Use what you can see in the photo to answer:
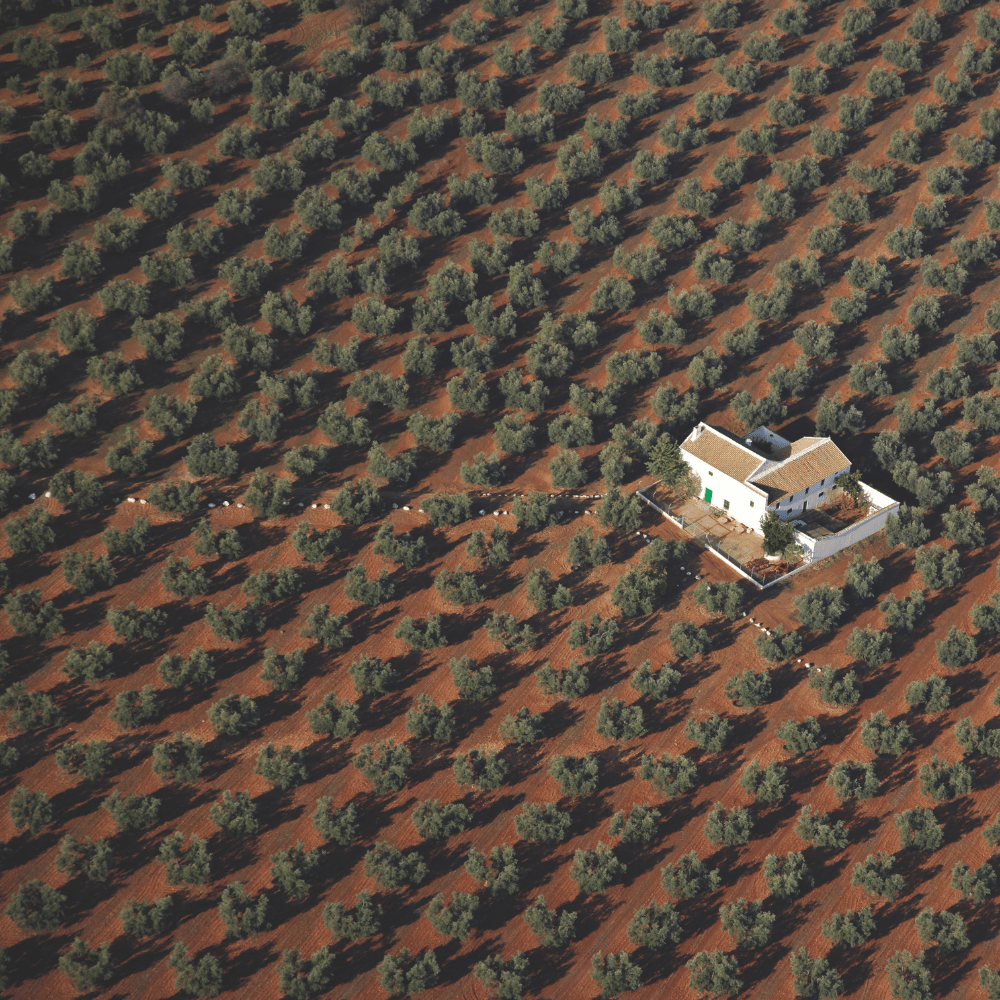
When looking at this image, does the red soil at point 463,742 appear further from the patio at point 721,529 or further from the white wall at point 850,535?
the patio at point 721,529

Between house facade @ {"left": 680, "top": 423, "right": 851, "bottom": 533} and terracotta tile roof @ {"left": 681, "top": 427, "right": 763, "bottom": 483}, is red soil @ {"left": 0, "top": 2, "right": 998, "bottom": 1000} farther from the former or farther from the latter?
terracotta tile roof @ {"left": 681, "top": 427, "right": 763, "bottom": 483}

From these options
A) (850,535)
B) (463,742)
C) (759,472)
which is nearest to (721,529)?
(759,472)

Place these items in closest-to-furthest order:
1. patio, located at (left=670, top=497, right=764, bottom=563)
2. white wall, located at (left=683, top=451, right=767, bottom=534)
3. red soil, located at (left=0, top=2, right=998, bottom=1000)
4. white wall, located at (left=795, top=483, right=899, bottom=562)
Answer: red soil, located at (left=0, top=2, right=998, bottom=1000) < white wall, located at (left=795, top=483, right=899, bottom=562) < white wall, located at (left=683, top=451, right=767, bottom=534) < patio, located at (left=670, top=497, right=764, bottom=563)

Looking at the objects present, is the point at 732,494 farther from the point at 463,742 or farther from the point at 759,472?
the point at 463,742

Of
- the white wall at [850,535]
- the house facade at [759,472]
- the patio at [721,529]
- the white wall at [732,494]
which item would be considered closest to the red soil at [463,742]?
the white wall at [850,535]

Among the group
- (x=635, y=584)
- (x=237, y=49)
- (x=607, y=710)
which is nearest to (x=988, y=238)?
(x=635, y=584)

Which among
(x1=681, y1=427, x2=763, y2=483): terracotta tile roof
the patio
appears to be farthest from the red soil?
(x1=681, y1=427, x2=763, y2=483): terracotta tile roof
